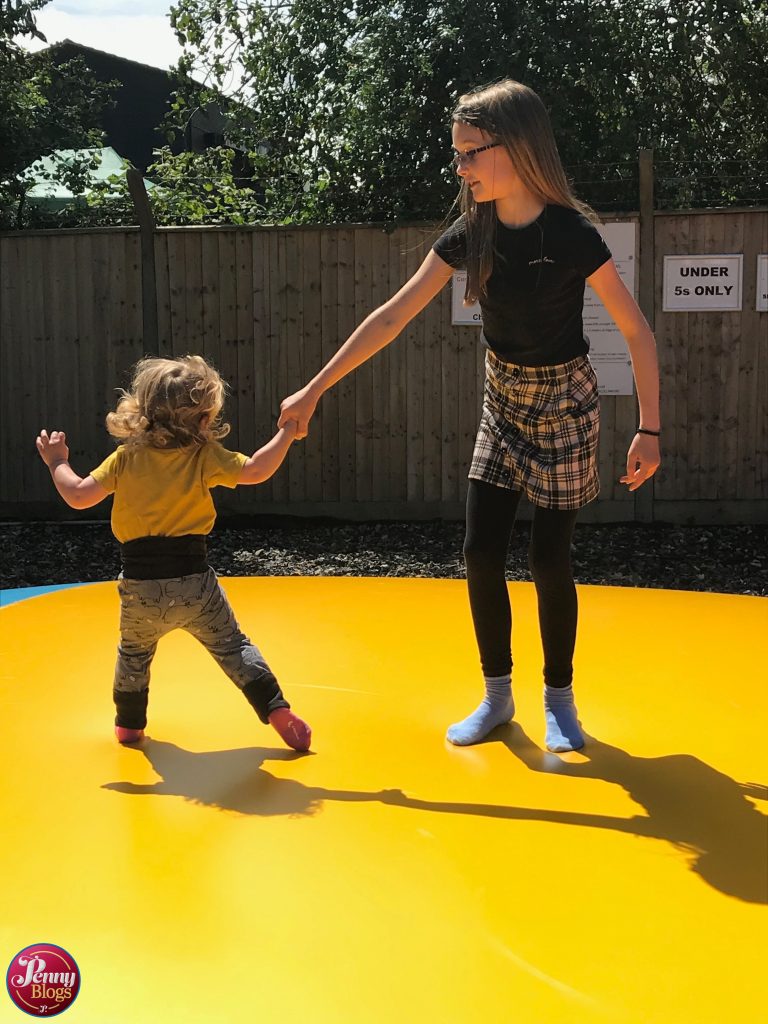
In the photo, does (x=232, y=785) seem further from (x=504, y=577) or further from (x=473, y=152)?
(x=473, y=152)

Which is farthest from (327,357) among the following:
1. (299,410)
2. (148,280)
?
(299,410)

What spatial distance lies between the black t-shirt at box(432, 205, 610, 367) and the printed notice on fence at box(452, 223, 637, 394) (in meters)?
3.97

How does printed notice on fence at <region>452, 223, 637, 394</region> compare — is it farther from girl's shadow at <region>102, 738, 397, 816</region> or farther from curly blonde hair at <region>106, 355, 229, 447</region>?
girl's shadow at <region>102, 738, 397, 816</region>

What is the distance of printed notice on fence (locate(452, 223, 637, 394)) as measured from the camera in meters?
6.47

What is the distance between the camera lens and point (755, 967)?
5.25ft

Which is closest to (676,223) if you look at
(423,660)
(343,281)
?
(343,281)

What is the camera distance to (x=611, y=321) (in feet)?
21.3

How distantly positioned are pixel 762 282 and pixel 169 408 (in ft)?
16.3

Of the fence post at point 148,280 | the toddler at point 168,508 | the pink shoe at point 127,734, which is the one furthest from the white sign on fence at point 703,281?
the pink shoe at point 127,734

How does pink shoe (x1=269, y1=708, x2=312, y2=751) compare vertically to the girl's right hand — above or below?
below

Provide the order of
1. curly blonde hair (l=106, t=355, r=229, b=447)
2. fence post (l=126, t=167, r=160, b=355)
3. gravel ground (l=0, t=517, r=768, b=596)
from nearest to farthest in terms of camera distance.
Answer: curly blonde hair (l=106, t=355, r=229, b=447) < gravel ground (l=0, t=517, r=768, b=596) < fence post (l=126, t=167, r=160, b=355)

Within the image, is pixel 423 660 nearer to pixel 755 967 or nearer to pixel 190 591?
pixel 190 591

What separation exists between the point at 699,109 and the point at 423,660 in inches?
246

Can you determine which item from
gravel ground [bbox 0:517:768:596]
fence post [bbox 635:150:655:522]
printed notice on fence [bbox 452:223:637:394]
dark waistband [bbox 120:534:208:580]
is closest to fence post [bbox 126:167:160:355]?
gravel ground [bbox 0:517:768:596]
